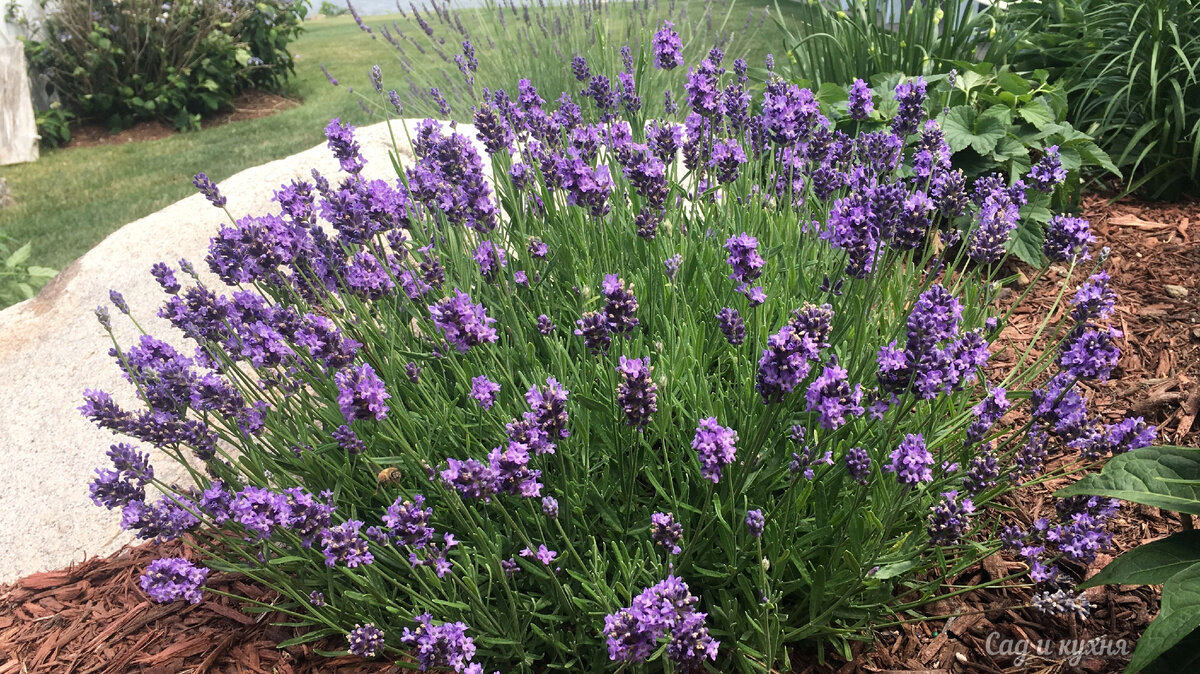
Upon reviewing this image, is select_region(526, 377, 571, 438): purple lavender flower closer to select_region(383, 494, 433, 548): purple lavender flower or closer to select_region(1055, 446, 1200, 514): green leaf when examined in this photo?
select_region(383, 494, 433, 548): purple lavender flower

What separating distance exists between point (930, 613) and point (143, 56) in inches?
433

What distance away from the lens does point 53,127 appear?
923 cm

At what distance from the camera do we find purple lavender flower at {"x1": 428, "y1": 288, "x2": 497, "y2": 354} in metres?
1.74

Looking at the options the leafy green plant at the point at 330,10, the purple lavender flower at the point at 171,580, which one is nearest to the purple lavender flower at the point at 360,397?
the purple lavender flower at the point at 171,580

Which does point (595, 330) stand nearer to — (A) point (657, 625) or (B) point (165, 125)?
(A) point (657, 625)

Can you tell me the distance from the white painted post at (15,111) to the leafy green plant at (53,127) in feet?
0.39

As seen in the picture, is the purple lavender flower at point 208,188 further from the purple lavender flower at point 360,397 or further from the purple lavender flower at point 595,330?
the purple lavender flower at point 595,330

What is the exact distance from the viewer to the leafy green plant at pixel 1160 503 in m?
1.80

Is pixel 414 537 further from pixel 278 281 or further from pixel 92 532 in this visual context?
pixel 92 532

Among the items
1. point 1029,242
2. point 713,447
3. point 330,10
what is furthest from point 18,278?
point 330,10

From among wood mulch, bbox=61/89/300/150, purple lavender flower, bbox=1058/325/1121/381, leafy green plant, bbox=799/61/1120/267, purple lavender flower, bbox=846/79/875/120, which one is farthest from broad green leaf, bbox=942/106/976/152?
wood mulch, bbox=61/89/300/150

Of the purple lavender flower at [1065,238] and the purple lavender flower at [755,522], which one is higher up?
the purple lavender flower at [1065,238]

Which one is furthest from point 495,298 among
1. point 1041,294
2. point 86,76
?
point 86,76

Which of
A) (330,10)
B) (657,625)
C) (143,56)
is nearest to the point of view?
(657,625)
